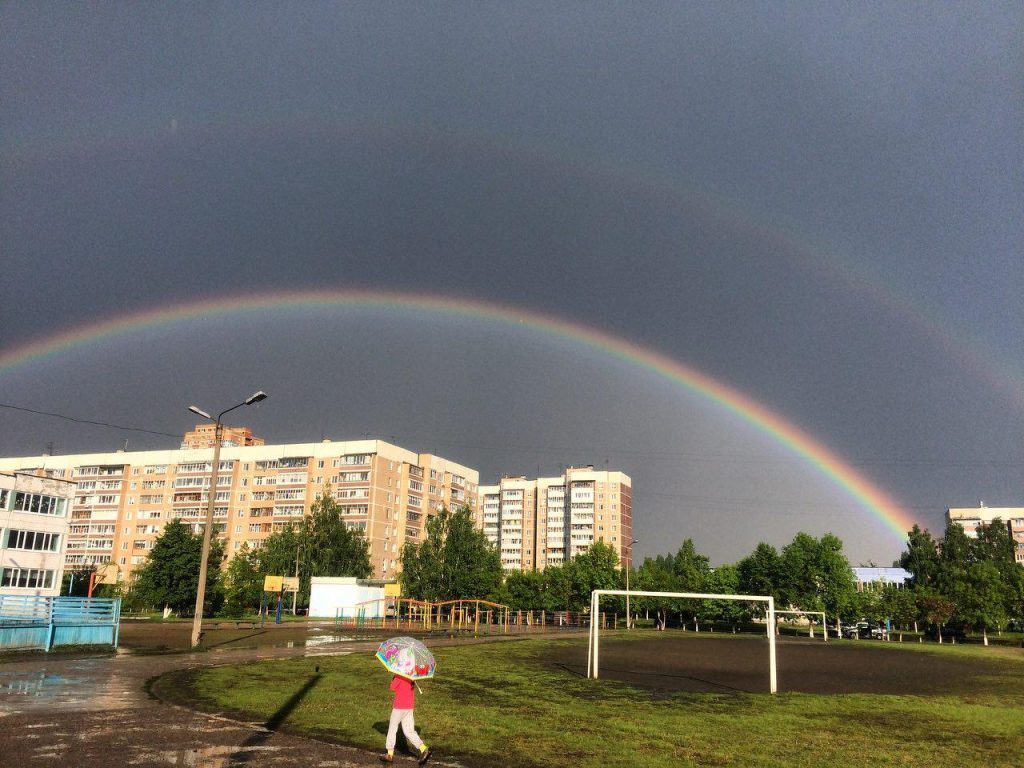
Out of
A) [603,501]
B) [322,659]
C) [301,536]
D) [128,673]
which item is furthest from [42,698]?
[603,501]

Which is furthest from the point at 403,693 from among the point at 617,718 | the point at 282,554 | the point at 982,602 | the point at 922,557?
the point at 922,557

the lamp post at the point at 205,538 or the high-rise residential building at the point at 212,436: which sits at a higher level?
the high-rise residential building at the point at 212,436

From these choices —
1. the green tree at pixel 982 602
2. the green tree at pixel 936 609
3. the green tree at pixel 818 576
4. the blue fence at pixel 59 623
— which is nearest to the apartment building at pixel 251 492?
the green tree at pixel 818 576

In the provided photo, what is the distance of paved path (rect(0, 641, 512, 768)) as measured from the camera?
34.8ft

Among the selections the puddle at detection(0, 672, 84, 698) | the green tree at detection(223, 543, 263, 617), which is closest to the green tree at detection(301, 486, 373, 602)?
the green tree at detection(223, 543, 263, 617)

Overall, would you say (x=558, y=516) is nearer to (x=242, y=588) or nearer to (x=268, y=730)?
(x=242, y=588)

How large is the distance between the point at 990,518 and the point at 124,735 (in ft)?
693

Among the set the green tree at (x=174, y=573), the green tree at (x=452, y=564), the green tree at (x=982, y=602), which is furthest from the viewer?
the green tree at (x=452, y=564)

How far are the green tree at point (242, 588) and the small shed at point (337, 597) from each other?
6870 mm

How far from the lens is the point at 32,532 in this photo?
5566 centimetres

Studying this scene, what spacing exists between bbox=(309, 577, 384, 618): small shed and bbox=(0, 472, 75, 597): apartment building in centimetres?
2012

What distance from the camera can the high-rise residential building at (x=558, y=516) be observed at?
16825 centimetres

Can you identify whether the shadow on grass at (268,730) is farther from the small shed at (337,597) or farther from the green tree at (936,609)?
the green tree at (936,609)

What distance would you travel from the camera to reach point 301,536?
91.5 metres
